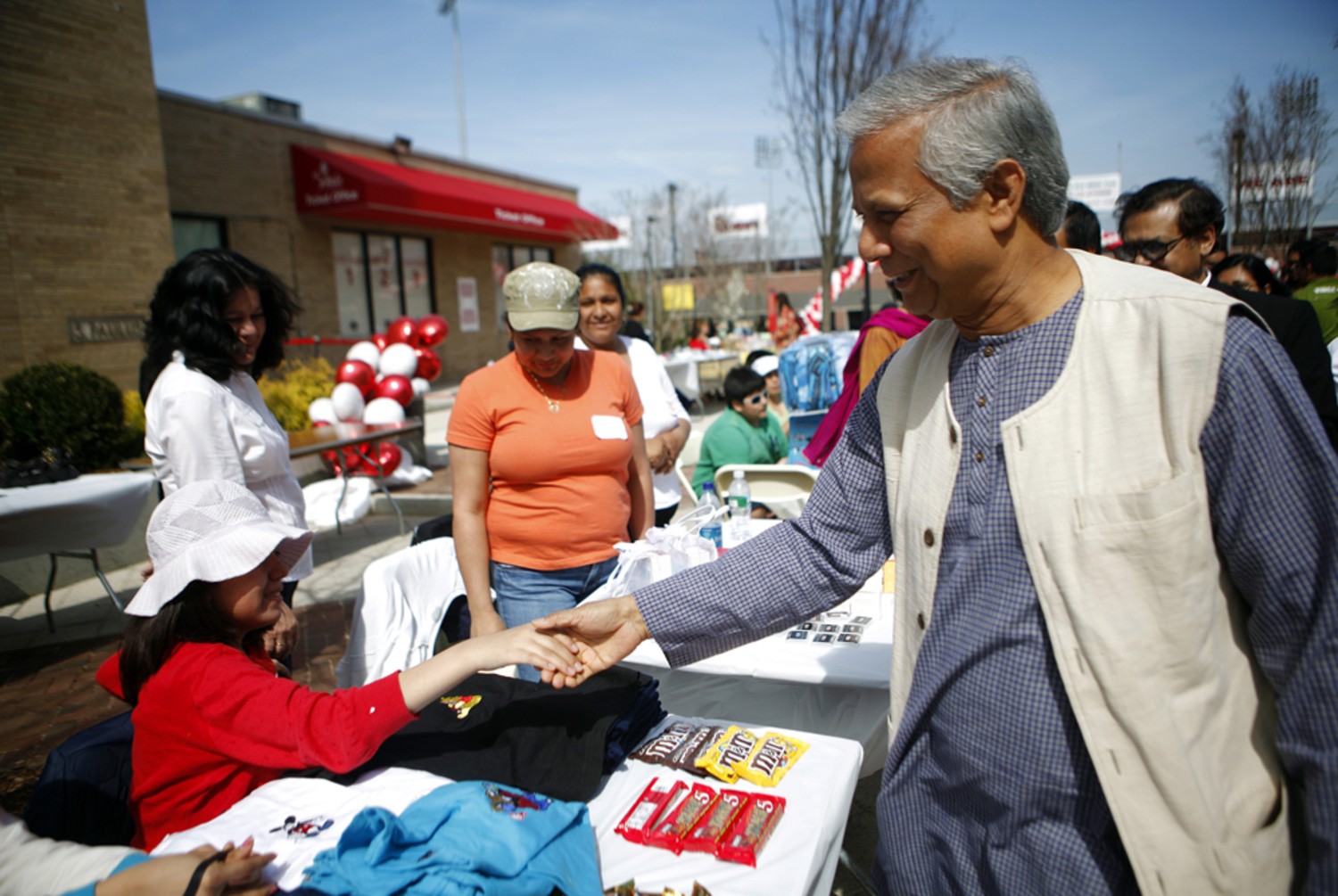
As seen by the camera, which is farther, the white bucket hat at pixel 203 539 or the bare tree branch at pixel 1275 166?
the bare tree branch at pixel 1275 166

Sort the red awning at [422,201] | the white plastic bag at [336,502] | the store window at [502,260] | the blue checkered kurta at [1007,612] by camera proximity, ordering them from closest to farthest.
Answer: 1. the blue checkered kurta at [1007,612]
2. the white plastic bag at [336,502]
3. the red awning at [422,201]
4. the store window at [502,260]

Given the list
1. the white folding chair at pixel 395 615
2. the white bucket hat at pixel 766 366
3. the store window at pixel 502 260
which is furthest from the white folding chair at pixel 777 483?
the store window at pixel 502 260

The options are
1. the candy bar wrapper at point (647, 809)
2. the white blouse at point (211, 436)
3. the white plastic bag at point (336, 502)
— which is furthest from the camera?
the white plastic bag at point (336, 502)

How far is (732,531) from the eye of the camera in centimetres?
352

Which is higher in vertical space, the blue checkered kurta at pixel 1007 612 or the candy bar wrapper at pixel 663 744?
the blue checkered kurta at pixel 1007 612

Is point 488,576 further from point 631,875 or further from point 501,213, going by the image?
point 501,213

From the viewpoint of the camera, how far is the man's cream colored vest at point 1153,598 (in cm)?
114

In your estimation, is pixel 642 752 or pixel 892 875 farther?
pixel 642 752

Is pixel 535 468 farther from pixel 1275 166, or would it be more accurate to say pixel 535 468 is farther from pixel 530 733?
pixel 1275 166

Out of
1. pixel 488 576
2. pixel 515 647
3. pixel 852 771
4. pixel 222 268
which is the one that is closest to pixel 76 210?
pixel 222 268

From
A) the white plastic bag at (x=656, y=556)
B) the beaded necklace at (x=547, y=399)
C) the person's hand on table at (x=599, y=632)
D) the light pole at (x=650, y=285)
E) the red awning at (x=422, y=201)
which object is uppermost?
the red awning at (x=422, y=201)

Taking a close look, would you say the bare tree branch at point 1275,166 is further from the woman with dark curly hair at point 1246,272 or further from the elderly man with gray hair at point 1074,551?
the elderly man with gray hair at point 1074,551

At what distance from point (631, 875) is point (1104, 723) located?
0.90 m

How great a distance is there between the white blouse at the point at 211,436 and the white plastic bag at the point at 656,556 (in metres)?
1.14
